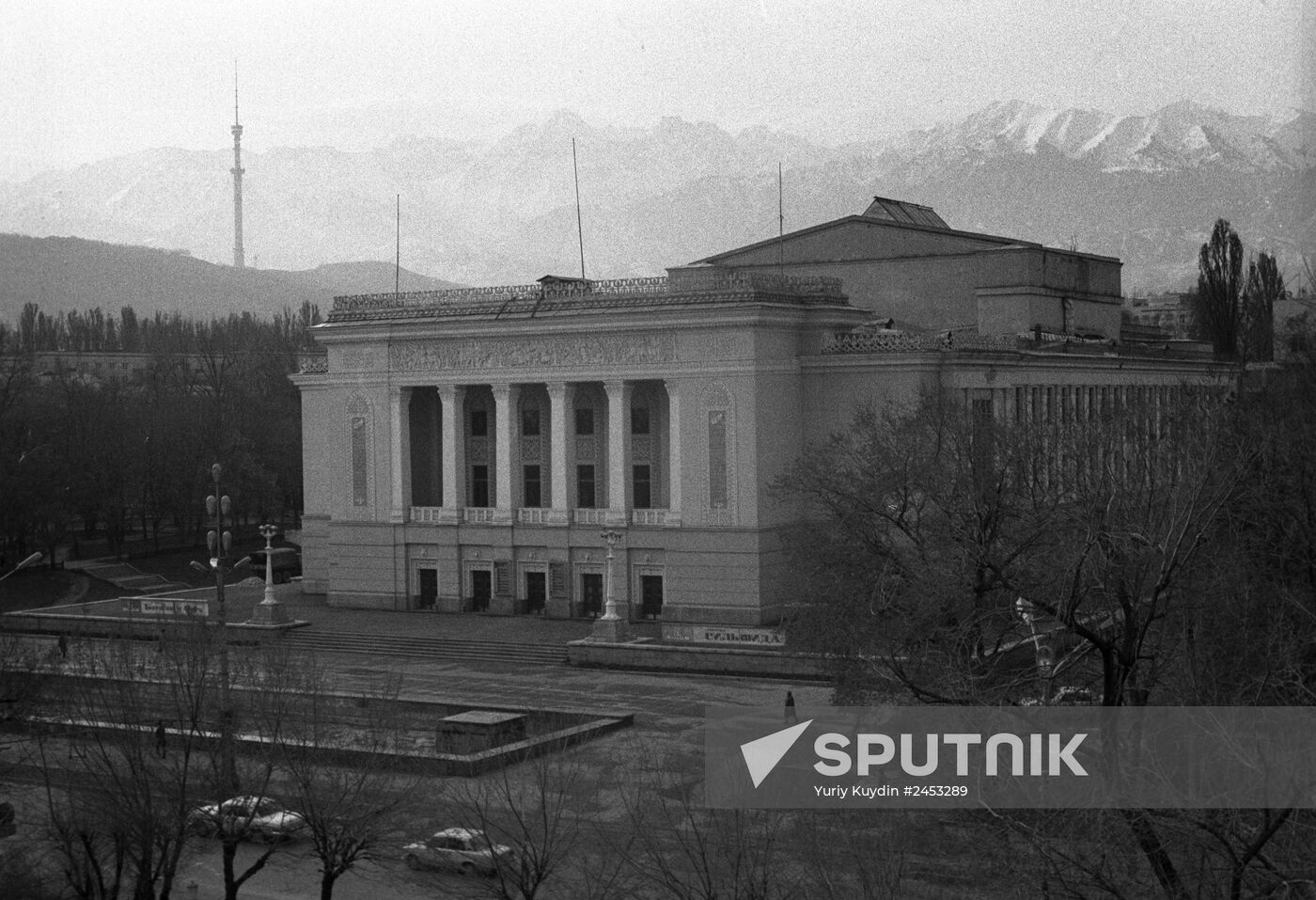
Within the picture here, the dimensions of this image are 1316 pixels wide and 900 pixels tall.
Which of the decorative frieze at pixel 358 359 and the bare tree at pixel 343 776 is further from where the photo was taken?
the decorative frieze at pixel 358 359

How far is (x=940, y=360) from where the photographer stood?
4347 centimetres

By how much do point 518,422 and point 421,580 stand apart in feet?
17.5

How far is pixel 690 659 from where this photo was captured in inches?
1507

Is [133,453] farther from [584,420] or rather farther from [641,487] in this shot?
[641,487]

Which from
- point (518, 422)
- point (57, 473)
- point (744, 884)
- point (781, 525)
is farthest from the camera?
point (57, 473)

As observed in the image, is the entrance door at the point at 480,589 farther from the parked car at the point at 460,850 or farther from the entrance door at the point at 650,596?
the parked car at the point at 460,850

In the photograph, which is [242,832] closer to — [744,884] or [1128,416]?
[744,884]

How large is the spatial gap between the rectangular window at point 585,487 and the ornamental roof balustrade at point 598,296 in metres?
4.57

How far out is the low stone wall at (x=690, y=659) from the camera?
37.0 meters

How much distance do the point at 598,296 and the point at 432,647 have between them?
1035cm

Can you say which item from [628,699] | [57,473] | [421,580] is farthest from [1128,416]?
[57,473]

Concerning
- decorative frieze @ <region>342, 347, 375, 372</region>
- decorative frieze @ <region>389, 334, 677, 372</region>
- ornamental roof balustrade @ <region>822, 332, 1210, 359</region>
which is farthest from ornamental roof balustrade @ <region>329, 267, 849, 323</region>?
ornamental roof balustrade @ <region>822, 332, 1210, 359</region>

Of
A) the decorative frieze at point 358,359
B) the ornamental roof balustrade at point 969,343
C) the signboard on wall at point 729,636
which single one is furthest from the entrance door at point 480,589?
the ornamental roof balustrade at point 969,343

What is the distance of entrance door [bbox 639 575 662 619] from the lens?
44.4 meters
